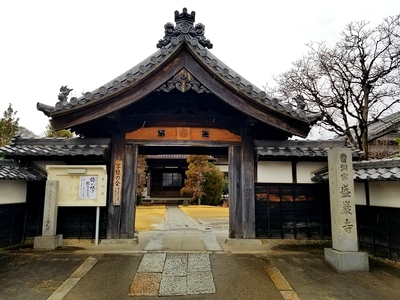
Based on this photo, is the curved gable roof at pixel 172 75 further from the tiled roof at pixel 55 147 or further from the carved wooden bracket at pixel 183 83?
the tiled roof at pixel 55 147

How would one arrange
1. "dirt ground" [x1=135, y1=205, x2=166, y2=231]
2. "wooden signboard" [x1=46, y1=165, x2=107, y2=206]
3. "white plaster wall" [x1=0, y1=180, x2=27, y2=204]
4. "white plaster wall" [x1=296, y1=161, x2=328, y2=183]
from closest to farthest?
"white plaster wall" [x1=0, y1=180, x2=27, y2=204] < "wooden signboard" [x1=46, y1=165, x2=107, y2=206] < "white plaster wall" [x1=296, y1=161, x2=328, y2=183] < "dirt ground" [x1=135, y1=205, x2=166, y2=231]

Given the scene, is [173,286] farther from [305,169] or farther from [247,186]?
[305,169]

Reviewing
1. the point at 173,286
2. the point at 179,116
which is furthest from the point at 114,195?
the point at 173,286

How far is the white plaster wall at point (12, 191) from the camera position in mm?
6879

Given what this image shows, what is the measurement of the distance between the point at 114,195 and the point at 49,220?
1724 mm

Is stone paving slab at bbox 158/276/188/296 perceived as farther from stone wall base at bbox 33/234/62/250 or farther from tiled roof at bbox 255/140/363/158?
tiled roof at bbox 255/140/363/158

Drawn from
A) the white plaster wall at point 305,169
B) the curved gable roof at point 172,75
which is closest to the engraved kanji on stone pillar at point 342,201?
the curved gable roof at point 172,75

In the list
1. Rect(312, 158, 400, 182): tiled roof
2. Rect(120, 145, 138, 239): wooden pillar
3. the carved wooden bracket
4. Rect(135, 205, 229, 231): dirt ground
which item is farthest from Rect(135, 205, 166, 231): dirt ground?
Rect(312, 158, 400, 182): tiled roof

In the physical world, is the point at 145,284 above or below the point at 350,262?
below

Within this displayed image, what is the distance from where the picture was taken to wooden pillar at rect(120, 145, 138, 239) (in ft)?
24.2

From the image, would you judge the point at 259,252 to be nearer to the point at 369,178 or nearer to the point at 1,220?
the point at 369,178

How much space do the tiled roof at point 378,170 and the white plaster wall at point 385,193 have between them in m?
0.37

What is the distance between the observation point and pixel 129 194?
750 cm

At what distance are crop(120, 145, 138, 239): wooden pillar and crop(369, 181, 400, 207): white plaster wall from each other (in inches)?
253
